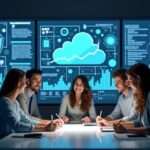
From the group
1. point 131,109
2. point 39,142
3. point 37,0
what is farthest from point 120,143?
point 37,0

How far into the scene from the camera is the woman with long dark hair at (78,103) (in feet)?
21.6

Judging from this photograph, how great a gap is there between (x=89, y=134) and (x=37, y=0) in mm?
3166

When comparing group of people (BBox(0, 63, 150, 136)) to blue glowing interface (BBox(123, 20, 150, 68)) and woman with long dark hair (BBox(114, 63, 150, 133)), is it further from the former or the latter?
blue glowing interface (BBox(123, 20, 150, 68))

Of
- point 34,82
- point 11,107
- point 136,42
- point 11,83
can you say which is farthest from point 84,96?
point 11,107

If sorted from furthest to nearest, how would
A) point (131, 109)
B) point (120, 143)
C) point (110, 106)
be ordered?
point (110, 106) < point (131, 109) < point (120, 143)

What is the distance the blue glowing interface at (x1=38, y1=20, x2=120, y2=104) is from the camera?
7.28m

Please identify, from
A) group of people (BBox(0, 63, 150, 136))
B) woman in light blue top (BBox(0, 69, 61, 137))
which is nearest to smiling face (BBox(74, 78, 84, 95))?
group of people (BBox(0, 63, 150, 136))

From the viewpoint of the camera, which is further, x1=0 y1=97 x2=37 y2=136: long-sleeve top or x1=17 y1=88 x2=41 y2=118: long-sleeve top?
x1=17 y1=88 x2=41 y2=118: long-sleeve top

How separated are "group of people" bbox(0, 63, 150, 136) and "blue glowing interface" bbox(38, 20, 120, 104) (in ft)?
2.04

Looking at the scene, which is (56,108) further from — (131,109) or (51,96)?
(131,109)

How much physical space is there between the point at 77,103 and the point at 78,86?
0.24 m

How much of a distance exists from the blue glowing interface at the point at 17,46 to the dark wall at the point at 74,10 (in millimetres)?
133

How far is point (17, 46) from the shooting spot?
734 centimetres

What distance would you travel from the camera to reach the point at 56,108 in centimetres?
730
